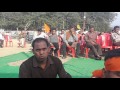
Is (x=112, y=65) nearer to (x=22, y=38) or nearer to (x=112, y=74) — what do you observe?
(x=112, y=74)

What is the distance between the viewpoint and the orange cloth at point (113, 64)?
1.53m

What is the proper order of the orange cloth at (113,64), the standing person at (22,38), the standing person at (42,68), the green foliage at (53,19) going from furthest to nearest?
the standing person at (22,38) → the green foliage at (53,19) → the standing person at (42,68) → the orange cloth at (113,64)

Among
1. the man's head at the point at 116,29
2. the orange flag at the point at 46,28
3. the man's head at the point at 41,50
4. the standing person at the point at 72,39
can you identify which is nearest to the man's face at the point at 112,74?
the man's head at the point at 41,50

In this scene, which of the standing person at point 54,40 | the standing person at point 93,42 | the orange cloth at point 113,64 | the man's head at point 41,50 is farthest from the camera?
the standing person at point 93,42

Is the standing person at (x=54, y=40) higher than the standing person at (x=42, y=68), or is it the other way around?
the standing person at (x=54, y=40)

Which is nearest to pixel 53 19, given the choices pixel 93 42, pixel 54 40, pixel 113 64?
pixel 54 40

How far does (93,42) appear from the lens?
201 inches

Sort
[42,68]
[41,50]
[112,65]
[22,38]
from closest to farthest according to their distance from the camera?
1. [112,65]
2. [42,68]
3. [41,50]
4. [22,38]

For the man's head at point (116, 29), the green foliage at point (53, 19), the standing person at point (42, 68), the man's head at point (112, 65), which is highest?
the green foliage at point (53, 19)

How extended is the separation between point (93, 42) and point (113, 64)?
11.7 feet

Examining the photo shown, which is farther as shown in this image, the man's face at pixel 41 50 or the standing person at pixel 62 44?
the standing person at pixel 62 44

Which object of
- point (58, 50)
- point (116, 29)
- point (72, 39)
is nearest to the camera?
point (116, 29)

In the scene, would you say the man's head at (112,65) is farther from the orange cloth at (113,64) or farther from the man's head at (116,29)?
the man's head at (116,29)
